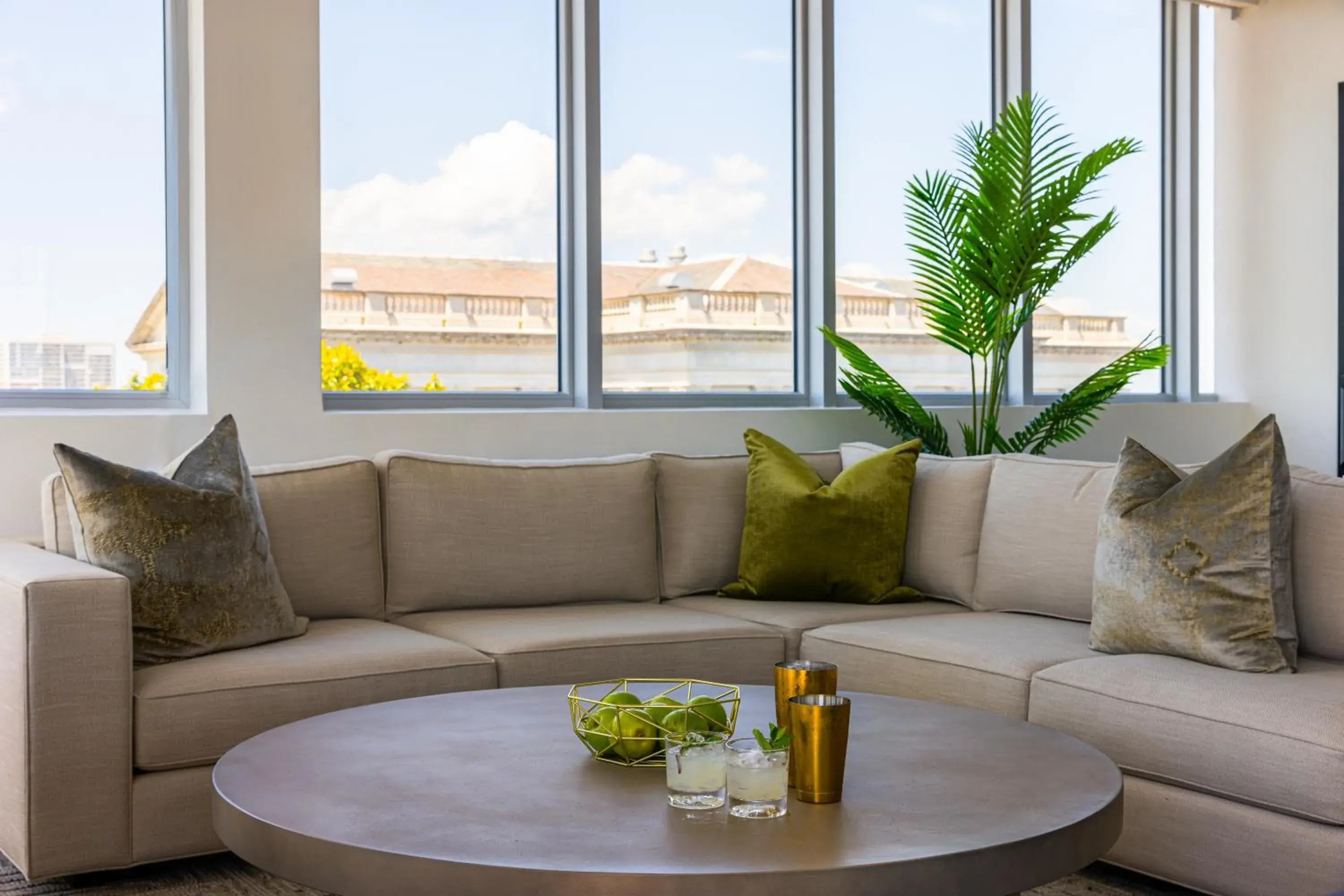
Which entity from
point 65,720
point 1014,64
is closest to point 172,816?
point 65,720

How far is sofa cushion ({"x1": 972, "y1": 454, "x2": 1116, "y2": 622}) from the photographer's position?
10.9ft

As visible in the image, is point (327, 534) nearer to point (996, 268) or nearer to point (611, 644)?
point (611, 644)

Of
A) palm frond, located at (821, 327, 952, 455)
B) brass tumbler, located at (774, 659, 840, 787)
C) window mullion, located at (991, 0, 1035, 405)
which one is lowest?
brass tumbler, located at (774, 659, 840, 787)

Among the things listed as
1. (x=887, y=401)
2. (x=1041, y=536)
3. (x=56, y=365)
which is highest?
(x=56, y=365)

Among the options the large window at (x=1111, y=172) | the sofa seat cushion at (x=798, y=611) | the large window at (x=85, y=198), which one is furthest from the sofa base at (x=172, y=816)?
the large window at (x=1111, y=172)

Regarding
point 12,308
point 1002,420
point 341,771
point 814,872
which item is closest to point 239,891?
point 341,771

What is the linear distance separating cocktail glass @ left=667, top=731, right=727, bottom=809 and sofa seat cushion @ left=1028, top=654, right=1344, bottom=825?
1.12 m

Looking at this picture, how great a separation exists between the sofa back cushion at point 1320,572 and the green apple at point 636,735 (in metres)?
1.57

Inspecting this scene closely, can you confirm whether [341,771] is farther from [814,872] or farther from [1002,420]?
[1002,420]

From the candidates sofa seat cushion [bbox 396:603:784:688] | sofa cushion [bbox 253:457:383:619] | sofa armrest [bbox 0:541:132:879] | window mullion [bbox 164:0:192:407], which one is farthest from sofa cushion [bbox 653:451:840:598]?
sofa armrest [bbox 0:541:132:879]

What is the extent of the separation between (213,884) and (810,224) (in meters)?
3.18

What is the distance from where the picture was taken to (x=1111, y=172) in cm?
596

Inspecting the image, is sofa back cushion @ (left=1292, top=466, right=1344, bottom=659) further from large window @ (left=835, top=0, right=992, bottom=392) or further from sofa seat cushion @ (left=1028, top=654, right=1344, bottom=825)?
large window @ (left=835, top=0, right=992, bottom=392)

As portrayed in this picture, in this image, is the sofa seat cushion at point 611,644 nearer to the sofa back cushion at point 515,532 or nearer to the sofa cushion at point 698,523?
the sofa back cushion at point 515,532
